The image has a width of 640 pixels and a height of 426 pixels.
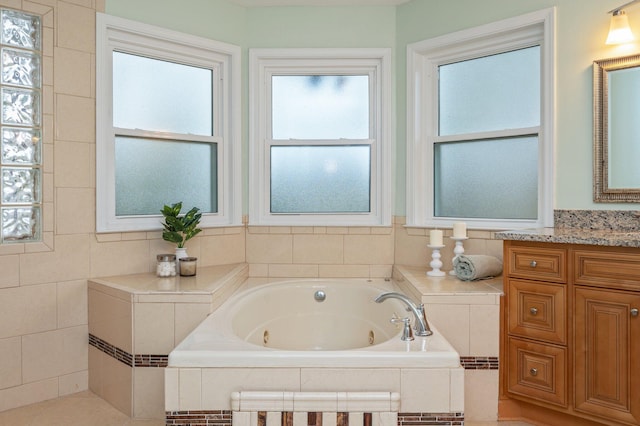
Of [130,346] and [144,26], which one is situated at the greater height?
[144,26]

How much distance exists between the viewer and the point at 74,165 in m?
2.64

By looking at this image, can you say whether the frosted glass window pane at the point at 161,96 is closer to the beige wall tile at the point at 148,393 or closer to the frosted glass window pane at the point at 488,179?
the beige wall tile at the point at 148,393

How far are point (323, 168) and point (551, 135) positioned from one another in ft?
5.02

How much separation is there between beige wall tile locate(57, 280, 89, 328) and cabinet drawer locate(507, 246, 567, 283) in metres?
2.36

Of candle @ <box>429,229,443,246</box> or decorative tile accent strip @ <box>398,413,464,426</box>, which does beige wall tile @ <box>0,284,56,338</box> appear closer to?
decorative tile accent strip @ <box>398,413,464,426</box>

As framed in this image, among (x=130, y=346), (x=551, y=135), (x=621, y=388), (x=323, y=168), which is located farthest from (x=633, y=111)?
(x=130, y=346)

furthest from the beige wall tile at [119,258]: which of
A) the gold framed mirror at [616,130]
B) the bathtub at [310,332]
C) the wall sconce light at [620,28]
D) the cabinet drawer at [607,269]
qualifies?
the wall sconce light at [620,28]

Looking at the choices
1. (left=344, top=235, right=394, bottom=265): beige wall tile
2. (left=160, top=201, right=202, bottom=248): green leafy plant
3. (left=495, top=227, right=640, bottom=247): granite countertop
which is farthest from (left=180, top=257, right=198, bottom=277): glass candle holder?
(left=495, top=227, right=640, bottom=247): granite countertop

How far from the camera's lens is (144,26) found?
9.45 feet

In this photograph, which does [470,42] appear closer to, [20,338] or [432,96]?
[432,96]

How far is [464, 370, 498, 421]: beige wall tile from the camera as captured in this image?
226 centimetres

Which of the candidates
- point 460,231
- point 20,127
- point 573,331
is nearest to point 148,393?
point 20,127

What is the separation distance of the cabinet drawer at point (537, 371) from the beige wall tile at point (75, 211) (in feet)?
7.96

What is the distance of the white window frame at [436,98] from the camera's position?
2.61 m
